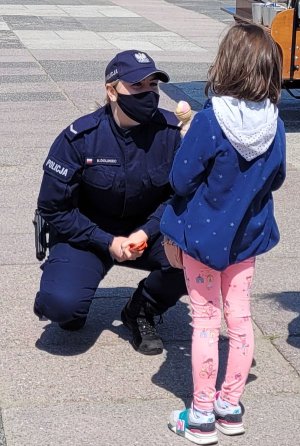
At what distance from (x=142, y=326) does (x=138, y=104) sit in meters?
1.06

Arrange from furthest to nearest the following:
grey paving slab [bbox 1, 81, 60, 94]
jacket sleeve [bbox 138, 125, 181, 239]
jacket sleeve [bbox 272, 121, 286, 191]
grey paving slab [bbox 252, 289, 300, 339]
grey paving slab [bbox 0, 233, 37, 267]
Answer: grey paving slab [bbox 1, 81, 60, 94]
grey paving slab [bbox 0, 233, 37, 267]
grey paving slab [bbox 252, 289, 300, 339]
jacket sleeve [bbox 138, 125, 181, 239]
jacket sleeve [bbox 272, 121, 286, 191]

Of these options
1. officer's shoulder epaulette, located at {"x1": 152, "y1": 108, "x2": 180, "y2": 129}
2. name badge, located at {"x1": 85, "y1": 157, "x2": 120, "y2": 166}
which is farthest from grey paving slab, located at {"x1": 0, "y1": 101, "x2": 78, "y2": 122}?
name badge, located at {"x1": 85, "y1": 157, "x2": 120, "y2": 166}

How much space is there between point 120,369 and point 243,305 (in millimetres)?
832

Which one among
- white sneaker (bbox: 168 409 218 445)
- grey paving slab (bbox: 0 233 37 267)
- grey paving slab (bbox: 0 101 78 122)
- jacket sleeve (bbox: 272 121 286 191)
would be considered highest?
jacket sleeve (bbox: 272 121 286 191)

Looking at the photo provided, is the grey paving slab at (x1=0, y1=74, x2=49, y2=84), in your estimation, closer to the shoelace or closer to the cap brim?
the shoelace

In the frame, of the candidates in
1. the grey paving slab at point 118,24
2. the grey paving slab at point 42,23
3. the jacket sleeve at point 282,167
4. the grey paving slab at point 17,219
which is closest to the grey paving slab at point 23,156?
the grey paving slab at point 17,219

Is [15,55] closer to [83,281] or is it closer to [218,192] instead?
[83,281]

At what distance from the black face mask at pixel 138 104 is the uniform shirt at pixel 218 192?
671mm

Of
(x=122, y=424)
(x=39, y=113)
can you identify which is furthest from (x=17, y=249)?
(x=39, y=113)

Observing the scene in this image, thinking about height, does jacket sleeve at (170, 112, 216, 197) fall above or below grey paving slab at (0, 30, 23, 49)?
above

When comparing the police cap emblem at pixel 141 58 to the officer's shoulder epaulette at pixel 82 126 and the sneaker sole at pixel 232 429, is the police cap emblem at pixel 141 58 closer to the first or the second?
the officer's shoulder epaulette at pixel 82 126

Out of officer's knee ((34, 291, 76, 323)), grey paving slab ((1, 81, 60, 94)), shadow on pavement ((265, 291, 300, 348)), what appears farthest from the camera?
grey paving slab ((1, 81, 60, 94))

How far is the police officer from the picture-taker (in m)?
4.14

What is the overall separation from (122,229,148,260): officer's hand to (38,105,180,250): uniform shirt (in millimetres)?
80
